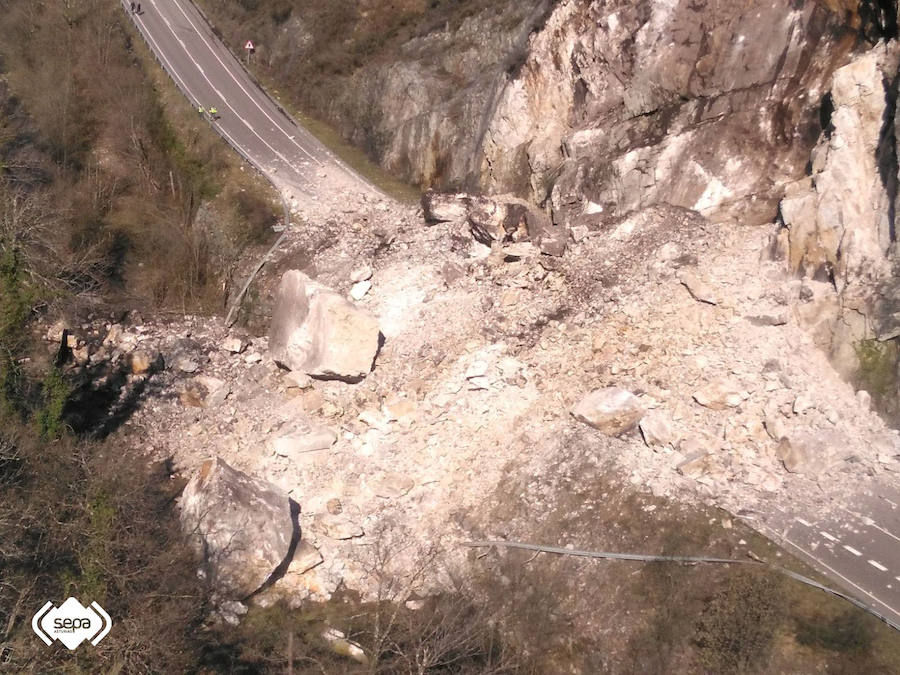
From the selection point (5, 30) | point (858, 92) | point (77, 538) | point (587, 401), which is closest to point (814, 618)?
point (587, 401)

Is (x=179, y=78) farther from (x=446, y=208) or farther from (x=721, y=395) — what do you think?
(x=721, y=395)

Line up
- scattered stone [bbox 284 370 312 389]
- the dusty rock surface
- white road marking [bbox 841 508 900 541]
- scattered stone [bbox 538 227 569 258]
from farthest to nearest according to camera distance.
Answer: scattered stone [bbox 538 227 569 258]
scattered stone [bbox 284 370 312 389]
the dusty rock surface
white road marking [bbox 841 508 900 541]

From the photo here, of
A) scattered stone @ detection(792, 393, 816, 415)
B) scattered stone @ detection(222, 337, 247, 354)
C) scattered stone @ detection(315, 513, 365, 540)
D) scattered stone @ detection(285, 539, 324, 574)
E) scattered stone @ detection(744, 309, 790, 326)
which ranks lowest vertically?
scattered stone @ detection(285, 539, 324, 574)

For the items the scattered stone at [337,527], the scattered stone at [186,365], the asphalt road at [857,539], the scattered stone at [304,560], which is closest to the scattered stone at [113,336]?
the scattered stone at [186,365]

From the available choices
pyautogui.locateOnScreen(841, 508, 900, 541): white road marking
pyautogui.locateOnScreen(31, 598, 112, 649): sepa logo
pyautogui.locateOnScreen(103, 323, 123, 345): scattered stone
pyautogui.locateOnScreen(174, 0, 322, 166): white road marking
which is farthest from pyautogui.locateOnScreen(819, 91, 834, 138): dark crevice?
pyautogui.locateOnScreen(103, 323, 123, 345): scattered stone

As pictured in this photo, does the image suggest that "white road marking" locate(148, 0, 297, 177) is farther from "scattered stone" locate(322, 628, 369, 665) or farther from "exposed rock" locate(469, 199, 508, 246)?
"scattered stone" locate(322, 628, 369, 665)

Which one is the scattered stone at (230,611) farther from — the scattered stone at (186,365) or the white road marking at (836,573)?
the white road marking at (836,573)

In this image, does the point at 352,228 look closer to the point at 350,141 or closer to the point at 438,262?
the point at 438,262
